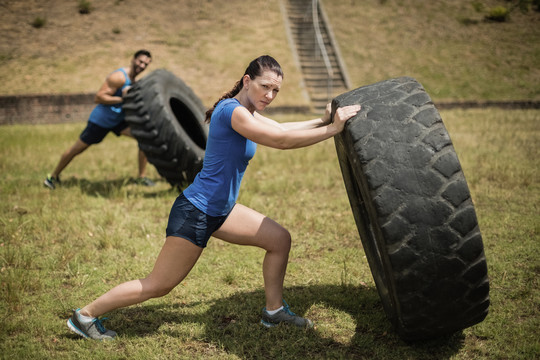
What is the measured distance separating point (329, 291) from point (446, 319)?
1.37 m

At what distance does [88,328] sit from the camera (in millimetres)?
3229

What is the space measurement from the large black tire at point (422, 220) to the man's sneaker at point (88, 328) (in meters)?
2.08

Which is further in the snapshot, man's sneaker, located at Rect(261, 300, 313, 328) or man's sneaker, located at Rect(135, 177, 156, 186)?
man's sneaker, located at Rect(135, 177, 156, 186)

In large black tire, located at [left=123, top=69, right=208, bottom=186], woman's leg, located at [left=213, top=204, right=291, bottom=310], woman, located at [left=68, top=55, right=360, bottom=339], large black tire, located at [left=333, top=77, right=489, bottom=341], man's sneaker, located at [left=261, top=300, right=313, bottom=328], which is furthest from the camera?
large black tire, located at [left=123, top=69, right=208, bottom=186]

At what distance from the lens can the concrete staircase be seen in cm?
1909

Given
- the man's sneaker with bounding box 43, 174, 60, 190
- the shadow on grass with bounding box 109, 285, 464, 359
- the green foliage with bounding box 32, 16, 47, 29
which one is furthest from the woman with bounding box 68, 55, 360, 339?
the green foliage with bounding box 32, 16, 47, 29

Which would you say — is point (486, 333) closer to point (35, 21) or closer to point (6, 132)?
point (6, 132)

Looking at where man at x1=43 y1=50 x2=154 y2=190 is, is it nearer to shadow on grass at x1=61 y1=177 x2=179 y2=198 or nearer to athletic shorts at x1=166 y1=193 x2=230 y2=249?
shadow on grass at x1=61 y1=177 x2=179 y2=198

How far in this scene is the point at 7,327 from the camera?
11.1 ft

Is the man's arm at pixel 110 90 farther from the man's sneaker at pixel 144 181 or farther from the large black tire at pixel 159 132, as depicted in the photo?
the man's sneaker at pixel 144 181

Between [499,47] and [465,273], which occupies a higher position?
[465,273]

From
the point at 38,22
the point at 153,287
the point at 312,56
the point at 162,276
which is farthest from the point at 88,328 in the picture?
the point at 38,22

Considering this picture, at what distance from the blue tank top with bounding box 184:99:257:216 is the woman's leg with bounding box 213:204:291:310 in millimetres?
140

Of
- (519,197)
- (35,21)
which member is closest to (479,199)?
(519,197)
